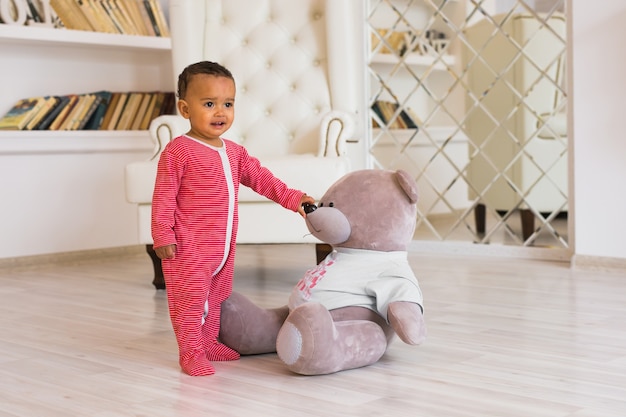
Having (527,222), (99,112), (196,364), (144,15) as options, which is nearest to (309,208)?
(196,364)

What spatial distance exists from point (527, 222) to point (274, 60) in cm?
119

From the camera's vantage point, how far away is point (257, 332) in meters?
1.98

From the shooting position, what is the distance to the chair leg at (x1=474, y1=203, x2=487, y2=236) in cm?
376

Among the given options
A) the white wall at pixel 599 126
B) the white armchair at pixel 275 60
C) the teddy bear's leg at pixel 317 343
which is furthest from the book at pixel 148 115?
the teddy bear's leg at pixel 317 343

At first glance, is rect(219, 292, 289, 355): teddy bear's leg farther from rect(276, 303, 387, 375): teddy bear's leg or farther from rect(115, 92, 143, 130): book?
rect(115, 92, 143, 130): book

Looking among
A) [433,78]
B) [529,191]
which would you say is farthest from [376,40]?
[529,191]

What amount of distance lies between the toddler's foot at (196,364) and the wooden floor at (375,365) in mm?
26

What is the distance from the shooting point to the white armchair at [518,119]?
11.5 ft

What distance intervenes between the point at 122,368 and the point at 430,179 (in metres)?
2.23

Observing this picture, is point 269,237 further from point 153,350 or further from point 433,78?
point 433,78

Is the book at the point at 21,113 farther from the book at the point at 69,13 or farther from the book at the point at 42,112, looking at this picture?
the book at the point at 69,13

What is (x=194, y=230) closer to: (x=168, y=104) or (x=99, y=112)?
(x=99, y=112)

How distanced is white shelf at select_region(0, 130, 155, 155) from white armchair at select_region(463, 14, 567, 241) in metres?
1.49

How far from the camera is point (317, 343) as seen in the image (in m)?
1.74
